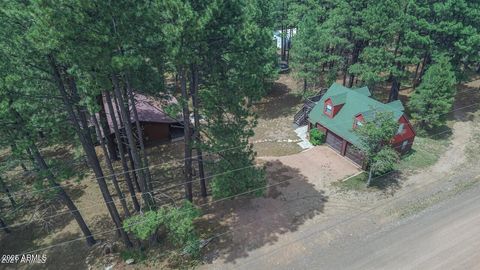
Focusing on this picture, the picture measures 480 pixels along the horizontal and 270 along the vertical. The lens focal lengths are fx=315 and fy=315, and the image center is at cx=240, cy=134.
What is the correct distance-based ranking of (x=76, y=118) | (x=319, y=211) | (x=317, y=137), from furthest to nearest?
(x=317, y=137) → (x=319, y=211) → (x=76, y=118)

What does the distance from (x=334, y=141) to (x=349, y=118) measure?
254 cm

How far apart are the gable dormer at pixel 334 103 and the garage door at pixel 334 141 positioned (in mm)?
1898

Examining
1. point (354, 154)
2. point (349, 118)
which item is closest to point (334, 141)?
point (349, 118)

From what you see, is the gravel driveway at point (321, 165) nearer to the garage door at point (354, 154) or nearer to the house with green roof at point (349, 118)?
the garage door at point (354, 154)

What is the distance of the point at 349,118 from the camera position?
28609 mm

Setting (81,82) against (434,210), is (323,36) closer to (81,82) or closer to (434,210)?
(434,210)

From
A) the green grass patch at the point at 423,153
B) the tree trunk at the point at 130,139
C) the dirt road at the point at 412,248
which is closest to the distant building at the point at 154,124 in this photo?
the tree trunk at the point at 130,139

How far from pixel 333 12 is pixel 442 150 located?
60.8ft

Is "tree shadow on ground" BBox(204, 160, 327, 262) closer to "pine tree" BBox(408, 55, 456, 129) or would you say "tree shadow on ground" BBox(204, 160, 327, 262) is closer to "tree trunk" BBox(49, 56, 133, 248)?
"tree trunk" BBox(49, 56, 133, 248)

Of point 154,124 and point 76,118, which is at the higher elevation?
point 76,118

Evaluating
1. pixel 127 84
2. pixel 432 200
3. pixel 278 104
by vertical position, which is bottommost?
pixel 432 200

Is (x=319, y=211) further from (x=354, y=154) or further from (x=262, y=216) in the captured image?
(x=354, y=154)

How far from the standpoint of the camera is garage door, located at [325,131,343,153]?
1137 inches

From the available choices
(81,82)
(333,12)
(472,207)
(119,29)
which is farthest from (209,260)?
(333,12)
